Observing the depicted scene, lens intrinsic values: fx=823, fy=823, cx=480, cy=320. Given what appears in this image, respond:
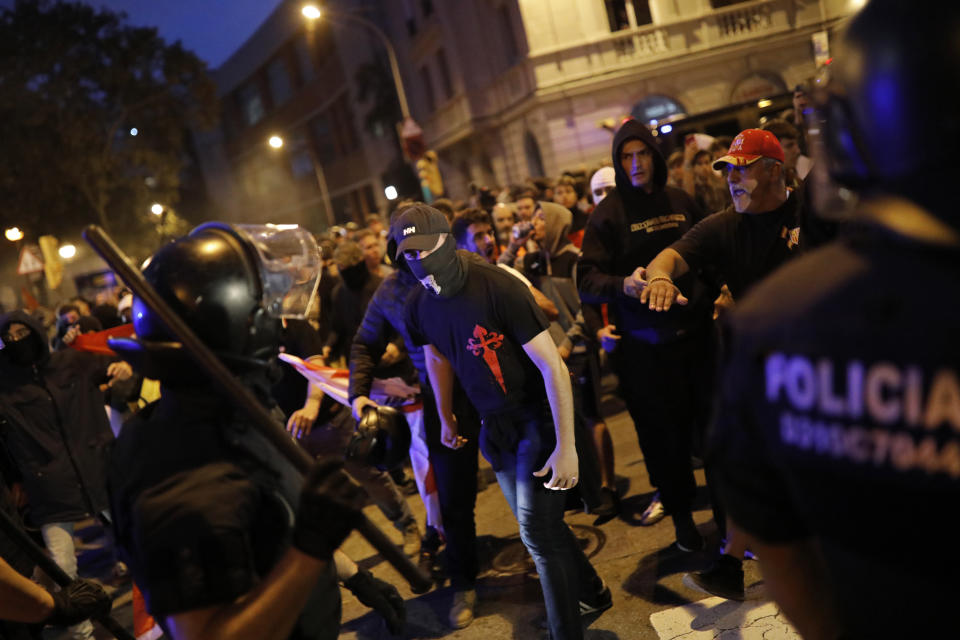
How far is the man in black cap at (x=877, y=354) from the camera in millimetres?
1115

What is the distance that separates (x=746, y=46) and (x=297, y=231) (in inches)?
999

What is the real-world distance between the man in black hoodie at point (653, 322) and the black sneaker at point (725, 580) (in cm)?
78

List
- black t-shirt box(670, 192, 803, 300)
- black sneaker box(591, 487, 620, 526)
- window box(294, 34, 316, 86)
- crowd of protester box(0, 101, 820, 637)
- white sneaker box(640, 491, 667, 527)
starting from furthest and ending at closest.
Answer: window box(294, 34, 316, 86)
black sneaker box(591, 487, 620, 526)
white sneaker box(640, 491, 667, 527)
crowd of protester box(0, 101, 820, 637)
black t-shirt box(670, 192, 803, 300)

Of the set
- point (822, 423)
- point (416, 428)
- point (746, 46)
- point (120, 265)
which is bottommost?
point (416, 428)

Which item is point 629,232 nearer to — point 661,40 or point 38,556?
point 38,556

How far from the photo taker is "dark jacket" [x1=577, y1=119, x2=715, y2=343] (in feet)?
15.0

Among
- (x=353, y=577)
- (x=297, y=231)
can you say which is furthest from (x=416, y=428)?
(x=297, y=231)

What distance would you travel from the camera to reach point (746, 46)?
2486cm

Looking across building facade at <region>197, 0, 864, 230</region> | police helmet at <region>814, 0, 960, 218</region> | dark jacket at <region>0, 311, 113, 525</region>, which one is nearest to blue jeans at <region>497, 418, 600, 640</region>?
police helmet at <region>814, 0, 960, 218</region>

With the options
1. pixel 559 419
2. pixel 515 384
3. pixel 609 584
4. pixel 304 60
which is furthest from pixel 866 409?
pixel 304 60

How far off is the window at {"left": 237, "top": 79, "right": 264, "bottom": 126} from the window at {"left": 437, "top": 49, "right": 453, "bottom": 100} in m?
26.2

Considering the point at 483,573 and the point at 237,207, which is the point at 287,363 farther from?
the point at 237,207

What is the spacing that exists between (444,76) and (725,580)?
3131cm

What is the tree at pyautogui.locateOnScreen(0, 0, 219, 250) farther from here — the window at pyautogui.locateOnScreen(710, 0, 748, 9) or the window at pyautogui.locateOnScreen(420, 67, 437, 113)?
the window at pyautogui.locateOnScreen(710, 0, 748, 9)
